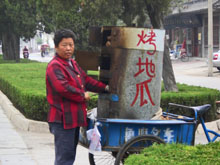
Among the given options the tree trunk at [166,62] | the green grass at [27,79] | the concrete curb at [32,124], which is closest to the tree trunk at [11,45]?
the green grass at [27,79]

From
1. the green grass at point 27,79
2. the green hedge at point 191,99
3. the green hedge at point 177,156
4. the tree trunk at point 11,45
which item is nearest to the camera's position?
the green hedge at point 177,156

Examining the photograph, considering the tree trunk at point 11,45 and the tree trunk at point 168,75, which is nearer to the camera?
the tree trunk at point 168,75

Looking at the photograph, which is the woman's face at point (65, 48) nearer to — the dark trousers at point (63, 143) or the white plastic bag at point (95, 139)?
the dark trousers at point (63, 143)

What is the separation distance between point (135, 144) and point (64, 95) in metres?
1.03

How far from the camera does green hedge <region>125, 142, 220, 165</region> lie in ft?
13.1

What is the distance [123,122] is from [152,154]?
81cm

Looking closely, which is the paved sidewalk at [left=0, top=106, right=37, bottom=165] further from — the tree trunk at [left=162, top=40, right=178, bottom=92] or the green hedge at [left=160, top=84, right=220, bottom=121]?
the tree trunk at [left=162, top=40, right=178, bottom=92]

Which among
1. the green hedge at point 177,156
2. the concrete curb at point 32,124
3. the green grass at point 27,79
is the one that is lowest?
the concrete curb at point 32,124

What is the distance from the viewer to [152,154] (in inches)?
169

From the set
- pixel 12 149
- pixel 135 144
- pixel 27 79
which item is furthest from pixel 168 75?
pixel 135 144

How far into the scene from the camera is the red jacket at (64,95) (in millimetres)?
4613

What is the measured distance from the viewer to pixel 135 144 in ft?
17.0

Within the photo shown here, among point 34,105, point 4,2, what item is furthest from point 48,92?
point 4,2

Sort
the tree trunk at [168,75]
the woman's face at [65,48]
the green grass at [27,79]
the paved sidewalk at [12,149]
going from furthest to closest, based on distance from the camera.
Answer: the tree trunk at [168,75], the green grass at [27,79], the paved sidewalk at [12,149], the woman's face at [65,48]
